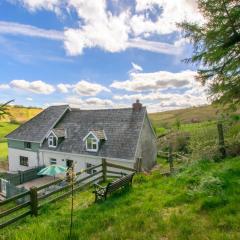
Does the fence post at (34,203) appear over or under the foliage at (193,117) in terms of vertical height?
under

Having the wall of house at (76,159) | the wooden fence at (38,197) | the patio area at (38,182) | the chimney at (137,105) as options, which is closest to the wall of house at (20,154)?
the wall of house at (76,159)

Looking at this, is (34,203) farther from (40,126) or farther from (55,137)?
(40,126)

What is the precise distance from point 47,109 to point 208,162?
1261 inches

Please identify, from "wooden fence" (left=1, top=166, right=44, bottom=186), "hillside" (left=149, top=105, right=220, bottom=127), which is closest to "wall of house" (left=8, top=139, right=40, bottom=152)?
"wooden fence" (left=1, top=166, right=44, bottom=186)

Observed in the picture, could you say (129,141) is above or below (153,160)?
above

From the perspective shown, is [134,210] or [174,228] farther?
[134,210]

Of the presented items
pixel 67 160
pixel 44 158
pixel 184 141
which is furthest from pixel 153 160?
pixel 44 158

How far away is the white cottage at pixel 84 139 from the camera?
29.3 m

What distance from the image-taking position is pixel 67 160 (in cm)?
3262

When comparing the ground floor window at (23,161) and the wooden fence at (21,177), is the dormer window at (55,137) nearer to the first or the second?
the wooden fence at (21,177)

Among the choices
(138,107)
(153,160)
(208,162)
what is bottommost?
(153,160)

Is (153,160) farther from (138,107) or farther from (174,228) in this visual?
(174,228)

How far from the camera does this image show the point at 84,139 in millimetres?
31125

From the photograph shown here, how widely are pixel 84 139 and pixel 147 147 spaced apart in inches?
293
